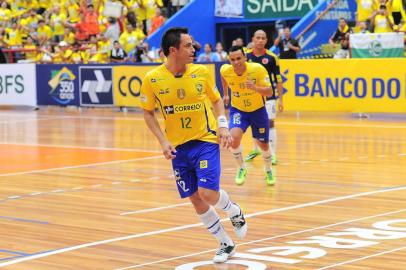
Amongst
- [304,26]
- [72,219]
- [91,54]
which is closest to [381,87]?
[304,26]

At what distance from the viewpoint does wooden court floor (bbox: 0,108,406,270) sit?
30.9 feet

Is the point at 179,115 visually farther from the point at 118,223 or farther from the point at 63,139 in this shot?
the point at 63,139

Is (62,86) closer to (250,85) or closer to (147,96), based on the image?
(250,85)

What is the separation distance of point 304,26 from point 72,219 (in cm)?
2124

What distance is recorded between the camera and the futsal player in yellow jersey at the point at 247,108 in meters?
14.5

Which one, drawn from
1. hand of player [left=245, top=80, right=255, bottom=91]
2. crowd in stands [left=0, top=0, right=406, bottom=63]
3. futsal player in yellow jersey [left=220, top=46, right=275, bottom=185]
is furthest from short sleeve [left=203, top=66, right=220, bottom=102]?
crowd in stands [left=0, top=0, right=406, bottom=63]

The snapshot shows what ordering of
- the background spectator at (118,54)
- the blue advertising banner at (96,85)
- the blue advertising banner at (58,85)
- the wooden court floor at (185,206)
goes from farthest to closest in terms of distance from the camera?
the blue advertising banner at (58,85)
the background spectator at (118,54)
the blue advertising banner at (96,85)
the wooden court floor at (185,206)

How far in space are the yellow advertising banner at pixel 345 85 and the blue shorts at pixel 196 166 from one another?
55.6 feet

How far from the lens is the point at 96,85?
106 feet

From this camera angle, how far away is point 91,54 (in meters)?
34.9

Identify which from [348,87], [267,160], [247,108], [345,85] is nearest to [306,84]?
[345,85]

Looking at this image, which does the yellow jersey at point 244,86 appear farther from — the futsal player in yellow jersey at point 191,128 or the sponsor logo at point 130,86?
the sponsor logo at point 130,86

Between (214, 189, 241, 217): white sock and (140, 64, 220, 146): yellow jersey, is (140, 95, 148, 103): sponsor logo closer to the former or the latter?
(140, 64, 220, 146): yellow jersey

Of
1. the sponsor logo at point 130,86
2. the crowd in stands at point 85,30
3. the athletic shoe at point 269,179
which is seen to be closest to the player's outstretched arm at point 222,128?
the athletic shoe at point 269,179
